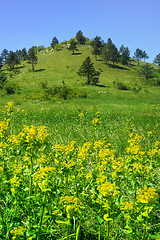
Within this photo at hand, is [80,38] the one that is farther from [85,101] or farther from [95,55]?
[85,101]

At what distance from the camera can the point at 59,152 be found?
271 cm

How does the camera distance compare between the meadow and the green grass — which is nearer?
the meadow

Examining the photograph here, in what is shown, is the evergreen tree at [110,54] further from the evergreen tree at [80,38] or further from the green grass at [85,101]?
the evergreen tree at [80,38]

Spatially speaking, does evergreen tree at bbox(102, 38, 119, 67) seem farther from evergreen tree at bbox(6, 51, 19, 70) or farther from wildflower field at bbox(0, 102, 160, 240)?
wildflower field at bbox(0, 102, 160, 240)

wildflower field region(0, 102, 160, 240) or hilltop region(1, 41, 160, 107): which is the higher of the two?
hilltop region(1, 41, 160, 107)

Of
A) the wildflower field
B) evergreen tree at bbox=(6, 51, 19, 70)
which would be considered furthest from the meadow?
evergreen tree at bbox=(6, 51, 19, 70)

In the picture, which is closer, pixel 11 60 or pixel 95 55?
pixel 11 60

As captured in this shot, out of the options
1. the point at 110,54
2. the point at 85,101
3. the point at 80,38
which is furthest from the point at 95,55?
the point at 85,101

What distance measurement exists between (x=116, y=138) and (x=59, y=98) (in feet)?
60.7

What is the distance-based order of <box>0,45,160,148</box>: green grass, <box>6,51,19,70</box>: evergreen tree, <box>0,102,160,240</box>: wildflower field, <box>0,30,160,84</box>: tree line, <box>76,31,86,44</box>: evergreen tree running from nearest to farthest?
<box>0,102,160,240</box>: wildflower field
<box>0,45,160,148</box>: green grass
<box>0,30,160,84</box>: tree line
<box>6,51,19,70</box>: evergreen tree
<box>76,31,86,44</box>: evergreen tree

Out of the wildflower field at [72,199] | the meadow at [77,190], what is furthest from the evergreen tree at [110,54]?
the wildflower field at [72,199]

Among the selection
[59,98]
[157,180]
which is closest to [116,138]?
[157,180]

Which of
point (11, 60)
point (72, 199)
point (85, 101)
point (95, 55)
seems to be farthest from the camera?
point (95, 55)

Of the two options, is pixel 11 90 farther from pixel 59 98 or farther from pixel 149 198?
pixel 149 198
